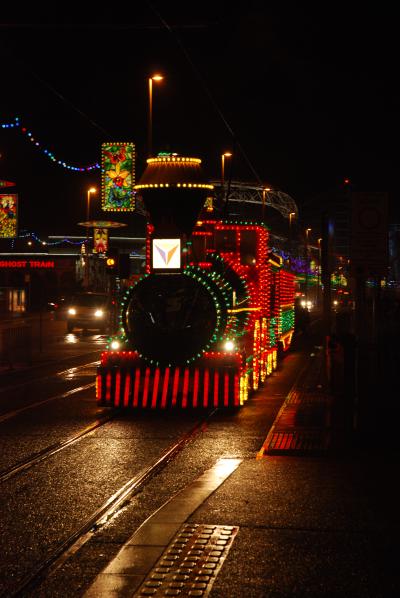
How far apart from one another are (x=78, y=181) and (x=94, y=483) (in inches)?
3170

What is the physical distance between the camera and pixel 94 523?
7.48 meters

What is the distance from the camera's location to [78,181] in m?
87.8

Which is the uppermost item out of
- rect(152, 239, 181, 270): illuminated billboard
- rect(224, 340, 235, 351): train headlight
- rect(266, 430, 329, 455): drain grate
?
rect(152, 239, 181, 270): illuminated billboard

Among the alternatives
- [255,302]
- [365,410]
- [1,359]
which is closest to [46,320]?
[1,359]

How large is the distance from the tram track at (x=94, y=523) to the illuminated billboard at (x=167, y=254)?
12.2 ft

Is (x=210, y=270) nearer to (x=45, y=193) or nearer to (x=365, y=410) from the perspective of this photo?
(x=365, y=410)

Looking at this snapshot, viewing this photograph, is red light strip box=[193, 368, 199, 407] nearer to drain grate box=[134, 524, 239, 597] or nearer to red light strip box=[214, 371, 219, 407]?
red light strip box=[214, 371, 219, 407]

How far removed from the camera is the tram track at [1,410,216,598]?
19.5 feet

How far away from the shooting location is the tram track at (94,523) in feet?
19.5

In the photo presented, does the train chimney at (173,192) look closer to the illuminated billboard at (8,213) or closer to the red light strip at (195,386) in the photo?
the red light strip at (195,386)

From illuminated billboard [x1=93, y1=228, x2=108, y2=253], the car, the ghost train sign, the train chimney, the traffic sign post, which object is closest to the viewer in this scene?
the train chimney

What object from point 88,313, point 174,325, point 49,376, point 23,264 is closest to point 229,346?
point 174,325

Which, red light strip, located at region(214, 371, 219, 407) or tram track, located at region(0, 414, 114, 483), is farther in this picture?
red light strip, located at region(214, 371, 219, 407)

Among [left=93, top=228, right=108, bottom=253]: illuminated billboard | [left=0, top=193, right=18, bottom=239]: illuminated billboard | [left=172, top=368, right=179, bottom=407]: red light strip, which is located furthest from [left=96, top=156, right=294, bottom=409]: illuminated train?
[left=93, top=228, right=108, bottom=253]: illuminated billboard
